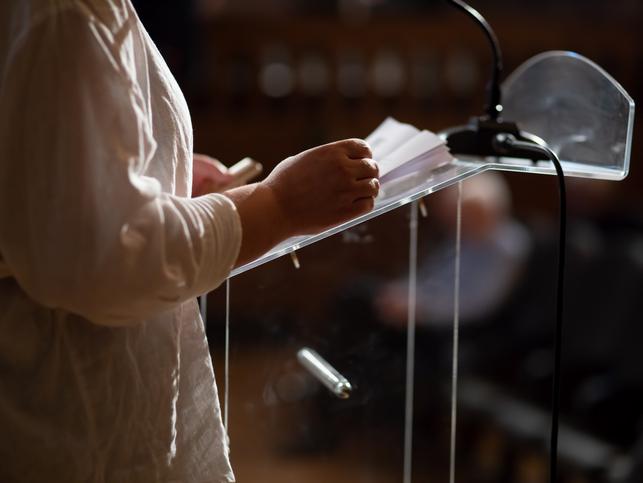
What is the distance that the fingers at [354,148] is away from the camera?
0.90m

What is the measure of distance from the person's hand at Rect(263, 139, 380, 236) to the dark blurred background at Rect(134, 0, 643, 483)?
1.19ft

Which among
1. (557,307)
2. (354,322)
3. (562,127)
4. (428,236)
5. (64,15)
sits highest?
(64,15)

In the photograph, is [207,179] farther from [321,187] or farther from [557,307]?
[557,307]

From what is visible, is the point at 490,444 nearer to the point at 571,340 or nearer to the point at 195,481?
the point at 571,340

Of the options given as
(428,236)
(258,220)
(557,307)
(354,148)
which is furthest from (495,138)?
(428,236)

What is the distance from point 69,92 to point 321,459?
3.09 ft

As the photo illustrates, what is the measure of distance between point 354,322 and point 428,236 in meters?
0.76

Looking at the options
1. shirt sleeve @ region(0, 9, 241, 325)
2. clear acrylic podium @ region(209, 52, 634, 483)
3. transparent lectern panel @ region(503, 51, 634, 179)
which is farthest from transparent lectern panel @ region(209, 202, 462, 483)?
shirt sleeve @ region(0, 9, 241, 325)

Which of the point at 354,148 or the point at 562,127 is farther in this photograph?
the point at 562,127

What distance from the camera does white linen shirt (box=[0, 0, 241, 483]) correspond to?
724mm

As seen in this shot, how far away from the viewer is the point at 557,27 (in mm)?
4828

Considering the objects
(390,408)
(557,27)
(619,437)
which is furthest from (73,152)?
(557,27)

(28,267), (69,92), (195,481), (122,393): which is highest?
(69,92)

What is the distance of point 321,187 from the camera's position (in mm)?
879
